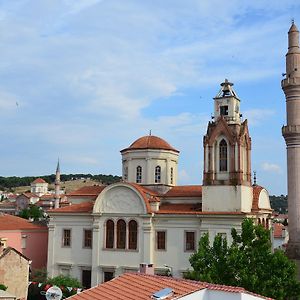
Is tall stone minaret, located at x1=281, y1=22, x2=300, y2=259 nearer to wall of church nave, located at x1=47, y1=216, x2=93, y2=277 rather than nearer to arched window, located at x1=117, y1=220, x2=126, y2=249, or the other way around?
arched window, located at x1=117, y1=220, x2=126, y2=249

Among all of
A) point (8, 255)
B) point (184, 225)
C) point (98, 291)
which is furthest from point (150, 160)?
point (98, 291)

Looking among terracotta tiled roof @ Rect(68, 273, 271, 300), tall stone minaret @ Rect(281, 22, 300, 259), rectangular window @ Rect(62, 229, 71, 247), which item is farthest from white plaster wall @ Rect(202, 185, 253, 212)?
terracotta tiled roof @ Rect(68, 273, 271, 300)

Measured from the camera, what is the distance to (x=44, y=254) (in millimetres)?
42469

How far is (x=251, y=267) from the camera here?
2197 centimetres

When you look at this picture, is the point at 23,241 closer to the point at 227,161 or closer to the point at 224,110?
the point at 227,161

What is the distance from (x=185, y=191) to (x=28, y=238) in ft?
47.4

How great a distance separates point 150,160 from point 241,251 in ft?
57.0

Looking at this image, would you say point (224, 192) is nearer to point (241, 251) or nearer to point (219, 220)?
point (219, 220)

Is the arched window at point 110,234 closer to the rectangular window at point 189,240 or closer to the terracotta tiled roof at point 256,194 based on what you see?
the rectangular window at point 189,240

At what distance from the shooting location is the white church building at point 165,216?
32.9 meters

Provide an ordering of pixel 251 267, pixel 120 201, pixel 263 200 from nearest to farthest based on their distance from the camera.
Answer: pixel 251 267 → pixel 120 201 → pixel 263 200

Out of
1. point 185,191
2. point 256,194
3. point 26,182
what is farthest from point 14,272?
point 26,182

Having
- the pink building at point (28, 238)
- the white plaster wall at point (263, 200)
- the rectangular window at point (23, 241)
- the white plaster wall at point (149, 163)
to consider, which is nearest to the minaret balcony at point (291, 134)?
the white plaster wall at point (263, 200)

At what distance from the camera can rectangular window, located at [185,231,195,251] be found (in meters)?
33.0
